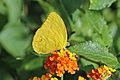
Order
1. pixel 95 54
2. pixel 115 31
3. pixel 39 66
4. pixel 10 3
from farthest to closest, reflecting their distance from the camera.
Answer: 1. pixel 10 3
2. pixel 115 31
3. pixel 39 66
4. pixel 95 54

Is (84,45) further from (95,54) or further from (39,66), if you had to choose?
(39,66)

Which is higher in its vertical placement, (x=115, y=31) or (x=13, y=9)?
(x=13, y=9)

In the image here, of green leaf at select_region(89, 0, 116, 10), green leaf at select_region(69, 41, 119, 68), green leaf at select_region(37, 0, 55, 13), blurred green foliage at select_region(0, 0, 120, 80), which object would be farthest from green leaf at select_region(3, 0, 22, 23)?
green leaf at select_region(69, 41, 119, 68)

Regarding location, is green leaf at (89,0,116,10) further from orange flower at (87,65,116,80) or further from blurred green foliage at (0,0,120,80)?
orange flower at (87,65,116,80)

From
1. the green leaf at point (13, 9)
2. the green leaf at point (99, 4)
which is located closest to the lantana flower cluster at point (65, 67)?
the green leaf at point (99, 4)

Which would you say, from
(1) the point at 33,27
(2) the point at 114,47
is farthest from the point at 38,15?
(2) the point at 114,47

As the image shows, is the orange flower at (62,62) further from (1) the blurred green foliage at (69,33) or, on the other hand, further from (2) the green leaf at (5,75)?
(2) the green leaf at (5,75)

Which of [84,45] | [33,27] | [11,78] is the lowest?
[11,78]
